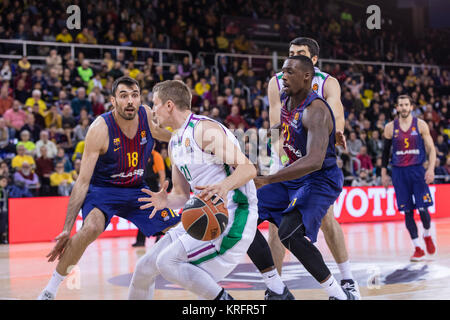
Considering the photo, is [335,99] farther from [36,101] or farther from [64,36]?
[64,36]

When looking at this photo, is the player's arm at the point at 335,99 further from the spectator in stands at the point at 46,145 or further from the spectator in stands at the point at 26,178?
the spectator in stands at the point at 46,145

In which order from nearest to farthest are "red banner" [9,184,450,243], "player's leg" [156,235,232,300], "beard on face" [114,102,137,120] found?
"player's leg" [156,235,232,300]
"beard on face" [114,102,137,120]
"red banner" [9,184,450,243]

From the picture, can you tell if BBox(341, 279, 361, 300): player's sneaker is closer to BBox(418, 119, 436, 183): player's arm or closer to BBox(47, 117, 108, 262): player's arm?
BBox(47, 117, 108, 262): player's arm

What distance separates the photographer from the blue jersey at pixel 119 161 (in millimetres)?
5820

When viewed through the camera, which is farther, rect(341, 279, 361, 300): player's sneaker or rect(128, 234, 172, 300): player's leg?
rect(341, 279, 361, 300): player's sneaker

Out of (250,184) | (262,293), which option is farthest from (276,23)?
(250,184)

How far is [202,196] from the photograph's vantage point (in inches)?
155

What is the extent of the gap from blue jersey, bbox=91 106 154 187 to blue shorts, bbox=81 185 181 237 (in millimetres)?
84

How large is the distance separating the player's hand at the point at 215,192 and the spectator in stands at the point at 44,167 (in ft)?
27.9

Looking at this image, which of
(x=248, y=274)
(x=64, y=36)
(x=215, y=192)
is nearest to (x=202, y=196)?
(x=215, y=192)

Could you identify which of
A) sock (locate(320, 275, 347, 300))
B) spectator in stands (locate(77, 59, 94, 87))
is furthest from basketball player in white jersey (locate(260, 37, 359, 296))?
spectator in stands (locate(77, 59, 94, 87))

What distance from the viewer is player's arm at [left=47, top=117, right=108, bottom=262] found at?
5.37m

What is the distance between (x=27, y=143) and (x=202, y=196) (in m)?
8.90

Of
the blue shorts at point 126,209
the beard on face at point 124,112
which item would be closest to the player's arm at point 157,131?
the beard on face at point 124,112
